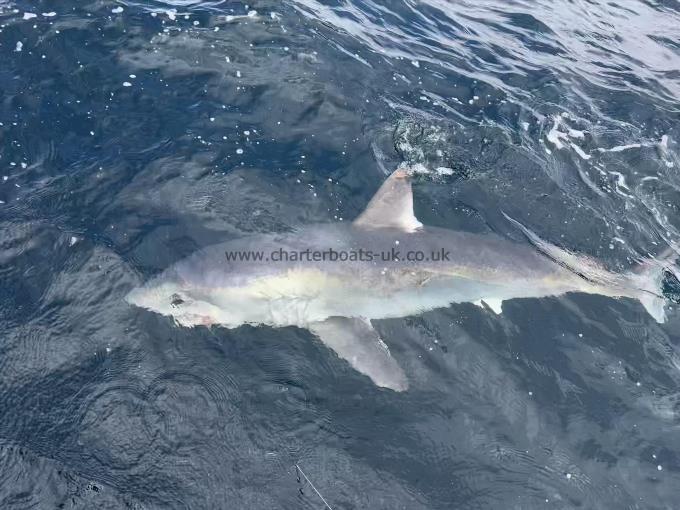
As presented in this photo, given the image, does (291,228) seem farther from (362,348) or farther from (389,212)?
(362,348)

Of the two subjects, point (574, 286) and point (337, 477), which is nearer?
point (337, 477)

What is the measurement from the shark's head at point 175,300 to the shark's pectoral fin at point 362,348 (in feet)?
3.93

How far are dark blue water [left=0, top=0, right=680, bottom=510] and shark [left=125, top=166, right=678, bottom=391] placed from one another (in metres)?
0.22

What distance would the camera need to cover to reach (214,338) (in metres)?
5.89

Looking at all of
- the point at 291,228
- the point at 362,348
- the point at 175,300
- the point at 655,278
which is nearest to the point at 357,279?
the point at 362,348

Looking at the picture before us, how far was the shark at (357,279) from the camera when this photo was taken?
5.96 meters

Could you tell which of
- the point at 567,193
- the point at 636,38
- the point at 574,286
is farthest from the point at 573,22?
the point at 574,286

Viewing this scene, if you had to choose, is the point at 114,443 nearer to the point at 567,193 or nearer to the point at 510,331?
the point at 510,331

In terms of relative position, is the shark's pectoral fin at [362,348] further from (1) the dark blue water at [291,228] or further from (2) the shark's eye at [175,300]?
(2) the shark's eye at [175,300]

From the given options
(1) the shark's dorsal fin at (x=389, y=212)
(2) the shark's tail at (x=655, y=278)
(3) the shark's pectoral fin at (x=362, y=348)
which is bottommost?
(3) the shark's pectoral fin at (x=362, y=348)

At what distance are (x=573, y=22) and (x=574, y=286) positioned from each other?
37.8ft

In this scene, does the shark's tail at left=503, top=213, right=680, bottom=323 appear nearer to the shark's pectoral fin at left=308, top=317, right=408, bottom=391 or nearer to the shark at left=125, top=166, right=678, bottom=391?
the shark at left=125, top=166, right=678, bottom=391

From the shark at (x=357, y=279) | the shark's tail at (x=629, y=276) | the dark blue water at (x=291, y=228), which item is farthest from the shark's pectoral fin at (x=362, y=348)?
the shark's tail at (x=629, y=276)

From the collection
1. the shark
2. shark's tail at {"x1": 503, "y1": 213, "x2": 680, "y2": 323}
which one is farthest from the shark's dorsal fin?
shark's tail at {"x1": 503, "y1": 213, "x2": 680, "y2": 323}
